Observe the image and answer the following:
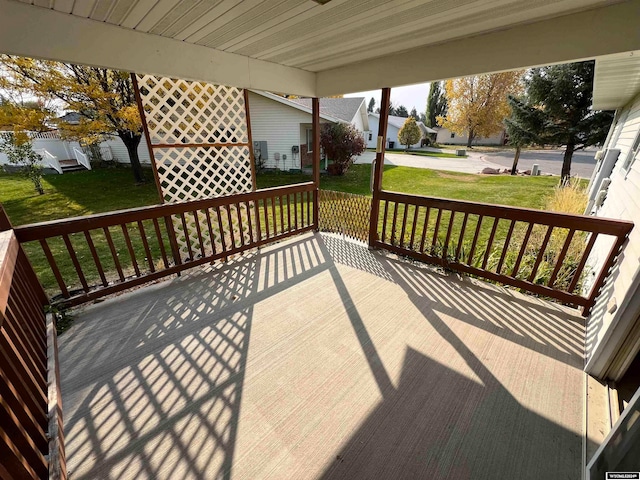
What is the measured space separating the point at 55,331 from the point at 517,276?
15.0 feet

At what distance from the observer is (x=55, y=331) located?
221 cm

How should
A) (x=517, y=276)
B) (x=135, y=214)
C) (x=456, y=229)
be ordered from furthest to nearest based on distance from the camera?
1. (x=456, y=229)
2. (x=517, y=276)
3. (x=135, y=214)

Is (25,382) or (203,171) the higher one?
(203,171)

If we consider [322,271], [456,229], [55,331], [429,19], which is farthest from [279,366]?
[456,229]

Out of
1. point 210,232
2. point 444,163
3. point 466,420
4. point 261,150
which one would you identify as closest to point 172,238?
point 210,232

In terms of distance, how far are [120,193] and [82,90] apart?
10.5 feet

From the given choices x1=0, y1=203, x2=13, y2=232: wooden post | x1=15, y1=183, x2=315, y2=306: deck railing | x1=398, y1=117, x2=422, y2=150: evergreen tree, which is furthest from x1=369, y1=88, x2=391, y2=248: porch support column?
x1=398, y1=117, x2=422, y2=150: evergreen tree

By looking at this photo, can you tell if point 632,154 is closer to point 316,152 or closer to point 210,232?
point 316,152

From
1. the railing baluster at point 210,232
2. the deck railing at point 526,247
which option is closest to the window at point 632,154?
the deck railing at point 526,247

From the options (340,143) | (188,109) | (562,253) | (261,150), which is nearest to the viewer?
(562,253)

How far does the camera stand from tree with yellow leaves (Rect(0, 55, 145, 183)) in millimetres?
5844

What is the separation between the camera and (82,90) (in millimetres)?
6219

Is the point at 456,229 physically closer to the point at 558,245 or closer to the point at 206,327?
the point at 558,245

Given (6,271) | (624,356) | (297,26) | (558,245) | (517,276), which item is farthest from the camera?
(558,245)
